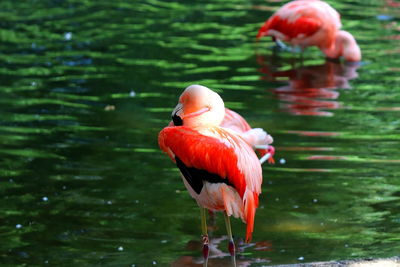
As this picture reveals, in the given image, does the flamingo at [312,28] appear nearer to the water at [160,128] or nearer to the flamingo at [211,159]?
the water at [160,128]

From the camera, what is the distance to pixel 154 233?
543 cm

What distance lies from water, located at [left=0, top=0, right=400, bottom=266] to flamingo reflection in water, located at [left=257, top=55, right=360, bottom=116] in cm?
2

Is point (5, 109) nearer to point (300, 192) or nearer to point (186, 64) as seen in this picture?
point (186, 64)

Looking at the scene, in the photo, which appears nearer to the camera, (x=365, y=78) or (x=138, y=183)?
(x=138, y=183)

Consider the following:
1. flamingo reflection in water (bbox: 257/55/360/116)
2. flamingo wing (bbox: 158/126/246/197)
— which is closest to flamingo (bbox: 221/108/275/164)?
flamingo wing (bbox: 158/126/246/197)

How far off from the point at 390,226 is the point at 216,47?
17.7 ft

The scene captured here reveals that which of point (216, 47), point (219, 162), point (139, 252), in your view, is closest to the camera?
point (219, 162)

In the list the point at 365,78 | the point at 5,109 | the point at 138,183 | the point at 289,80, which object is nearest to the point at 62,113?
the point at 5,109

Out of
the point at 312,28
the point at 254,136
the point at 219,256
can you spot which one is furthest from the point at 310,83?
the point at 219,256

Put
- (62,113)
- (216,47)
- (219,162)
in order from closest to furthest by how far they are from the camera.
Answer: (219,162)
(62,113)
(216,47)

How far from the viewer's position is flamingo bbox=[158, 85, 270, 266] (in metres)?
4.07

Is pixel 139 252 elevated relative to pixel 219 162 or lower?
lower

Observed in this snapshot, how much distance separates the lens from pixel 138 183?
627cm

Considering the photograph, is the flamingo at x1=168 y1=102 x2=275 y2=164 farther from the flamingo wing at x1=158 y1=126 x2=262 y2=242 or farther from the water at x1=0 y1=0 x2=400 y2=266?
the flamingo wing at x1=158 y1=126 x2=262 y2=242
